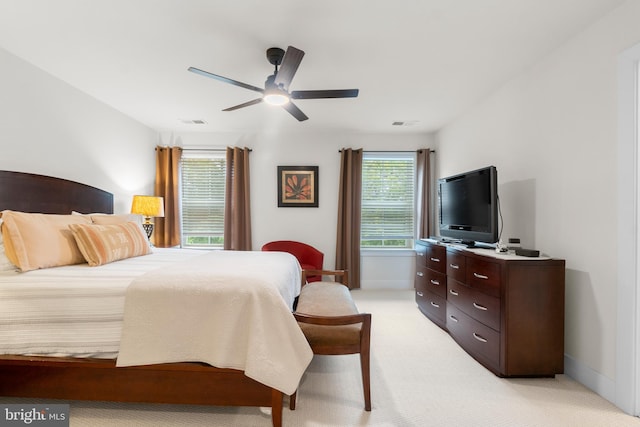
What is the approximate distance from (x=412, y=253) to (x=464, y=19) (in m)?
3.54

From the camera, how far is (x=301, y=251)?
438cm

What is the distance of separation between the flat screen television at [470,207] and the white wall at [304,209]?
1443 mm

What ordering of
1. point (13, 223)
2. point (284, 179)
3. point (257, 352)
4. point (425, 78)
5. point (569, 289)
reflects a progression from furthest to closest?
1. point (284, 179)
2. point (425, 78)
3. point (569, 289)
4. point (13, 223)
5. point (257, 352)

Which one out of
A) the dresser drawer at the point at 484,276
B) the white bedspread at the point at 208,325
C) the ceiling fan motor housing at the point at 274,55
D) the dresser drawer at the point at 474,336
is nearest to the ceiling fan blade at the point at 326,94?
the ceiling fan motor housing at the point at 274,55

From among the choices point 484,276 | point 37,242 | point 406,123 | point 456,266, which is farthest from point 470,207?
point 37,242

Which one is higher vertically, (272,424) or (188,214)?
(188,214)

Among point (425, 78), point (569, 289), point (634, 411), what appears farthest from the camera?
point (425, 78)

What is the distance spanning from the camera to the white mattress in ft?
5.45

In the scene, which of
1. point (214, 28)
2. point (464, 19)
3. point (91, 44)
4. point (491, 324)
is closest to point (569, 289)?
point (491, 324)

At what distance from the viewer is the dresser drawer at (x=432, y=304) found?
3.15 metres

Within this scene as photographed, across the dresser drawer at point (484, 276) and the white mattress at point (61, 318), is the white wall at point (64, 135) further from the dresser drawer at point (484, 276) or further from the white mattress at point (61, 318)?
the dresser drawer at point (484, 276)

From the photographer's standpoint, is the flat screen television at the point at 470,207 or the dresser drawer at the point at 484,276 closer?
the dresser drawer at the point at 484,276

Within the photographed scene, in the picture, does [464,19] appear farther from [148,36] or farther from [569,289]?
[148,36]

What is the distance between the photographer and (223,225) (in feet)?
16.0
